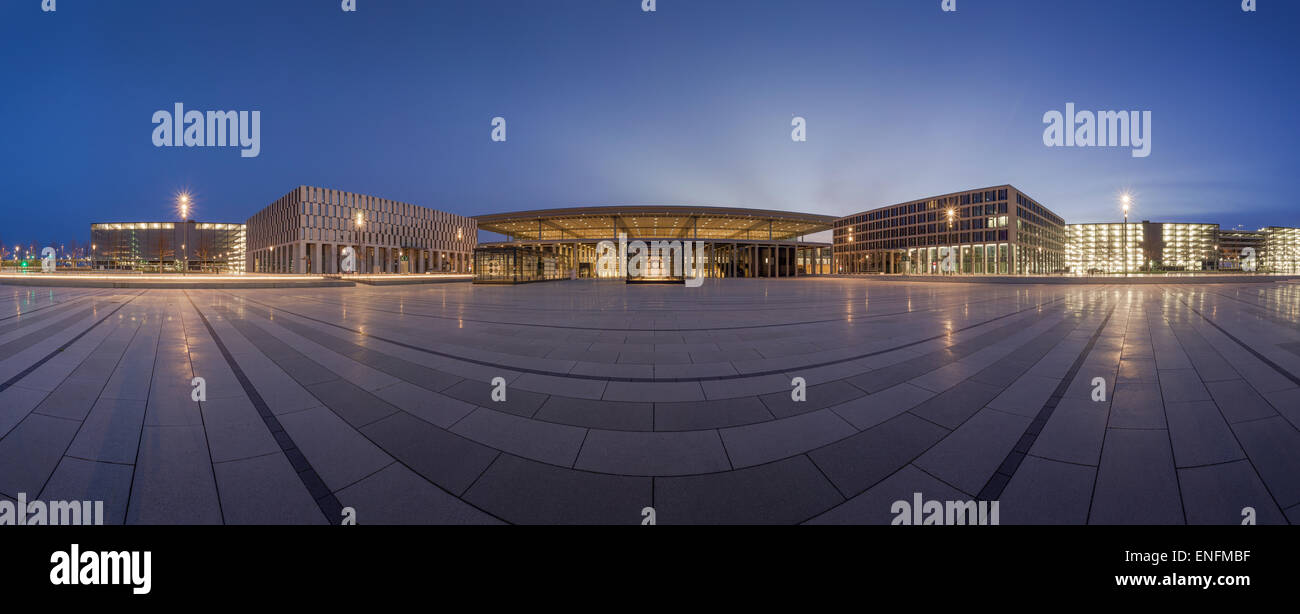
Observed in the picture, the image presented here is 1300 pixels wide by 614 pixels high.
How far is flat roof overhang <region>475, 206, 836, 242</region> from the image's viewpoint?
46.2 m

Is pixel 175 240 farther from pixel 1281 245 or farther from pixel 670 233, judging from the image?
pixel 1281 245

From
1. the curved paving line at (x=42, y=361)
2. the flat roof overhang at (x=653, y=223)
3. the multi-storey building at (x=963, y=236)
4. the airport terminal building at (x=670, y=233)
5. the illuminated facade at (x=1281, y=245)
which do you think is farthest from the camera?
the illuminated facade at (x=1281, y=245)

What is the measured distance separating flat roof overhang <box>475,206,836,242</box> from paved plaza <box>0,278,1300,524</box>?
39729 millimetres

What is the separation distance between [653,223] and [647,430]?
1935 inches

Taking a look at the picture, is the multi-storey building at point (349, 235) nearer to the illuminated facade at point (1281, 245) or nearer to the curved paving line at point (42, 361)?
the curved paving line at point (42, 361)

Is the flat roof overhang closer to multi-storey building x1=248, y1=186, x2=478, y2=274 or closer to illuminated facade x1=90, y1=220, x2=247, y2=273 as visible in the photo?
multi-storey building x1=248, y1=186, x2=478, y2=274

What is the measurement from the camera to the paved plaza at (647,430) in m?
2.44

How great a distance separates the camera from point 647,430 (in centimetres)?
354

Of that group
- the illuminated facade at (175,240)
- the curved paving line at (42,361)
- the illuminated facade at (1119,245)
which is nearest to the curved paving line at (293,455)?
the curved paving line at (42,361)

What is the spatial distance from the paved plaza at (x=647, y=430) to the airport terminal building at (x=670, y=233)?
128 feet

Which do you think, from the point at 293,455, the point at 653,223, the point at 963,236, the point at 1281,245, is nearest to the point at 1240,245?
the point at 1281,245

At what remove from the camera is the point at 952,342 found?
7645 millimetres
